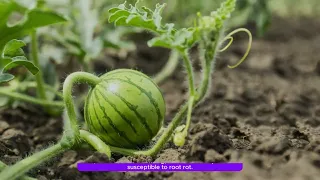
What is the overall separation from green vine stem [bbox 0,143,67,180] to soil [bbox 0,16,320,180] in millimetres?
111

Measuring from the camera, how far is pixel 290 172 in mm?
1918

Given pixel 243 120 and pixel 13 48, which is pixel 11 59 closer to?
pixel 13 48

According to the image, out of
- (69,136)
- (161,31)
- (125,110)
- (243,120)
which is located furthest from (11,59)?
(243,120)

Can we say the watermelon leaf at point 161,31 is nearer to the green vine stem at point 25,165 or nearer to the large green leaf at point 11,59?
the large green leaf at point 11,59

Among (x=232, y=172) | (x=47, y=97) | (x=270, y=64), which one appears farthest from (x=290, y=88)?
(x=232, y=172)

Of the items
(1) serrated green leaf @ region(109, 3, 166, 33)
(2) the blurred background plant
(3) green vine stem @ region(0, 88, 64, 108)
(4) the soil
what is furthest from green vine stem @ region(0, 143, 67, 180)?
(2) the blurred background plant

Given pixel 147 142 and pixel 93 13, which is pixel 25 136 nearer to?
pixel 147 142

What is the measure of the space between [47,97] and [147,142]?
4.20 ft

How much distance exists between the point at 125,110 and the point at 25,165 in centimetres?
49

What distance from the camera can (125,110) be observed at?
2.35 m

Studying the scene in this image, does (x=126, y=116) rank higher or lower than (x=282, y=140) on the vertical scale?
higher

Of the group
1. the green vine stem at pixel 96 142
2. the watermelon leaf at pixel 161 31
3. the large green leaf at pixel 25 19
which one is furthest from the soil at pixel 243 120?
the large green leaf at pixel 25 19

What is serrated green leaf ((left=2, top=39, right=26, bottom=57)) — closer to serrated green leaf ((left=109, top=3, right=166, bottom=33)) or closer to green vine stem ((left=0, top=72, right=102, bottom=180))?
green vine stem ((left=0, top=72, right=102, bottom=180))

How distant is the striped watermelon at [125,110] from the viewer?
2355 mm
